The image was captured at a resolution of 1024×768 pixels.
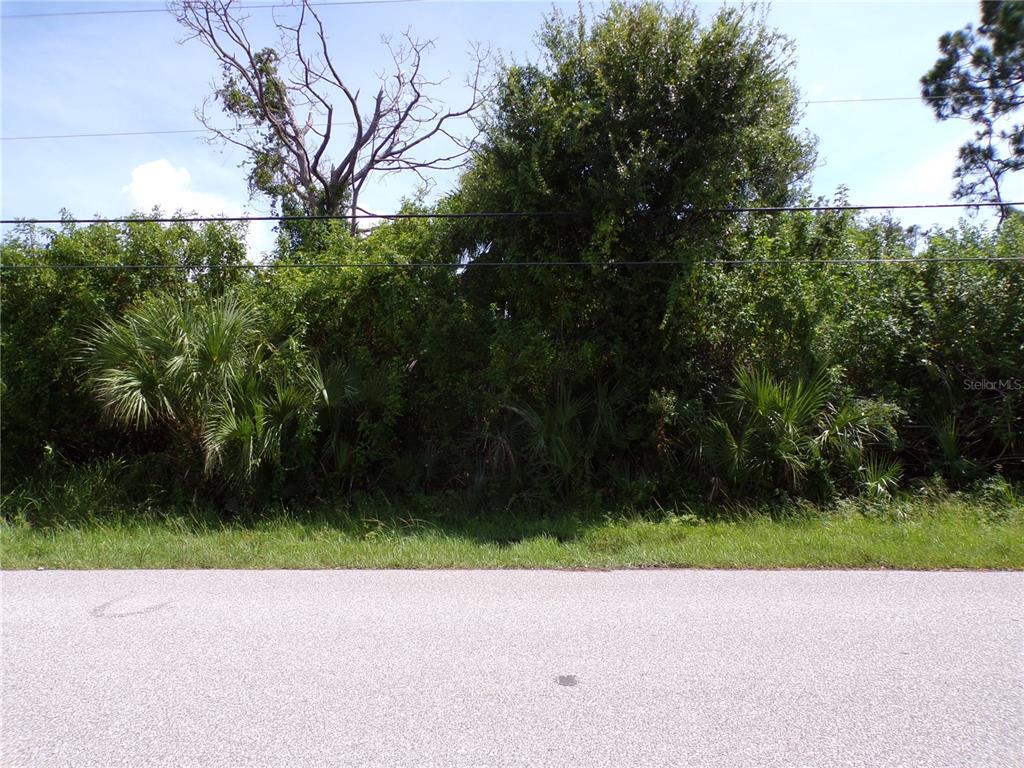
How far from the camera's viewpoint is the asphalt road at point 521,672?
3385mm

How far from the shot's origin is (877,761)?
3223 millimetres

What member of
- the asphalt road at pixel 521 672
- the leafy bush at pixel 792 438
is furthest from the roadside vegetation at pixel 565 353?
the asphalt road at pixel 521 672

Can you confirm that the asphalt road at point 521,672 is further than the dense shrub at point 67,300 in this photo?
No

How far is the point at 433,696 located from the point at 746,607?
2.75 m

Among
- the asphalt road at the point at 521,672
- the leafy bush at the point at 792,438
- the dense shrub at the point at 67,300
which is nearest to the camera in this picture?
the asphalt road at the point at 521,672

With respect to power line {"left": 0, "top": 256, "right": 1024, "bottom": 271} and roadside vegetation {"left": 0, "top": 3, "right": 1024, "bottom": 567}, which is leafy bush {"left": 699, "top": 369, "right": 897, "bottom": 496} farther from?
power line {"left": 0, "top": 256, "right": 1024, "bottom": 271}

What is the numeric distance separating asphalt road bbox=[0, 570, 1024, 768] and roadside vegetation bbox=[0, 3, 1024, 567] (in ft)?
8.64

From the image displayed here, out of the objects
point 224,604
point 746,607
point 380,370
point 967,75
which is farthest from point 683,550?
point 967,75

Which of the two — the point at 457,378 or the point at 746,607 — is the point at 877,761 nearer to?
the point at 746,607

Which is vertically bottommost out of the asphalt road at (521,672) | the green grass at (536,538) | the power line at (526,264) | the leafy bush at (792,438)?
the green grass at (536,538)

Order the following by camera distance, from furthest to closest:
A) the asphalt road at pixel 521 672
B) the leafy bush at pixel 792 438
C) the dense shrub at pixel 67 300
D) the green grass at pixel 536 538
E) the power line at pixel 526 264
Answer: the dense shrub at pixel 67 300 < the power line at pixel 526 264 < the leafy bush at pixel 792 438 < the green grass at pixel 536 538 < the asphalt road at pixel 521 672

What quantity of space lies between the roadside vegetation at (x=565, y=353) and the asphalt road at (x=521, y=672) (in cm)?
263

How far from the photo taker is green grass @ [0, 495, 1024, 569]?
7070 mm

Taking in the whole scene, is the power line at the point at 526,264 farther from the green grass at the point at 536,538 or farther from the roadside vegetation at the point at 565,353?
the green grass at the point at 536,538
